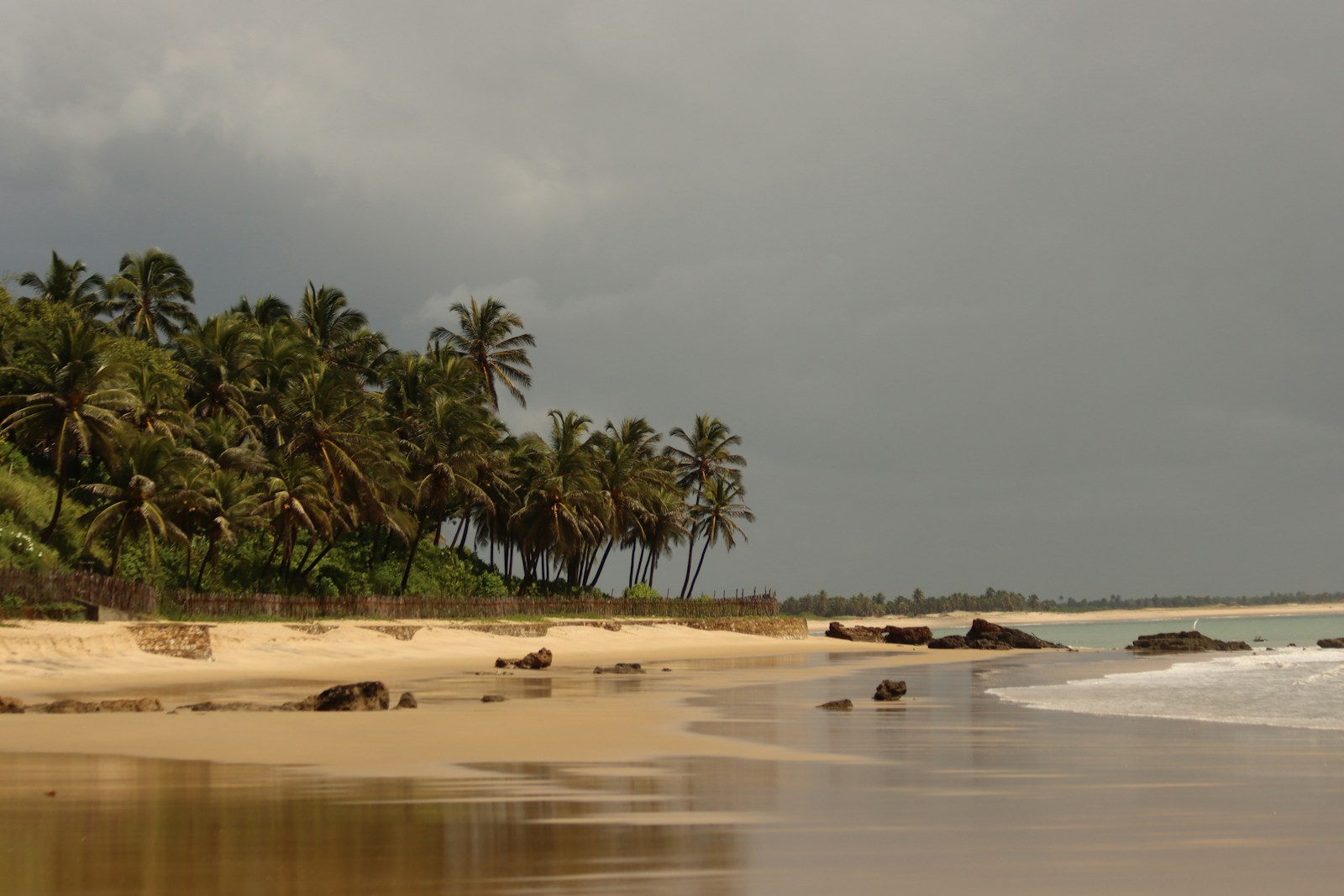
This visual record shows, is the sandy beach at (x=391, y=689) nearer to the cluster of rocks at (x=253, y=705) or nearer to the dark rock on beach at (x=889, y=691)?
the cluster of rocks at (x=253, y=705)

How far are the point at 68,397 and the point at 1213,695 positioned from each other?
31468 millimetres

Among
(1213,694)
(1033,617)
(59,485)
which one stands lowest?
(1033,617)

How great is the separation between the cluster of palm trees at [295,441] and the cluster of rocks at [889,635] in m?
11.7

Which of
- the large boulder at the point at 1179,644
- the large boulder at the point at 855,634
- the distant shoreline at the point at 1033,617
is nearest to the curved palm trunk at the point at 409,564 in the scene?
the large boulder at the point at 855,634

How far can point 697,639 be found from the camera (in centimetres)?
5703

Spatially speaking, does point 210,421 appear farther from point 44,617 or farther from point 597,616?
point 597,616

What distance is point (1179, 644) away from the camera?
51.3 m

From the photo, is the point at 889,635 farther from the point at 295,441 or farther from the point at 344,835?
the point at 344,835

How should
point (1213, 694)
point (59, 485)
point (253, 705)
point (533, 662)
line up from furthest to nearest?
point (59, 485), point (533, 662), point (1213, 694), point (253, 705)

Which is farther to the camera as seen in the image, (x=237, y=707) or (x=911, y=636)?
(x=911, y=636)

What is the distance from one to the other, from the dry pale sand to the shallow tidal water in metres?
1.10

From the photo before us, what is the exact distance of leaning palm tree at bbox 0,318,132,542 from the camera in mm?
32625

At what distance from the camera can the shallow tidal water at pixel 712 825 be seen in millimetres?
6211

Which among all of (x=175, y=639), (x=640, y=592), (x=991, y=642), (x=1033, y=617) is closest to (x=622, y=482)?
(x=640, y=592)
